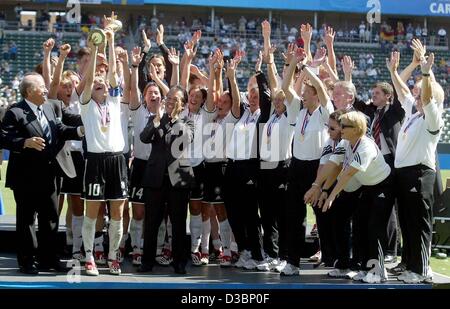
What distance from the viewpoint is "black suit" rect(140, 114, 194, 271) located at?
7410 mm

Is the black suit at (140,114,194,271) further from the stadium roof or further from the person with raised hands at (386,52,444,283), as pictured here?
the stadium roof

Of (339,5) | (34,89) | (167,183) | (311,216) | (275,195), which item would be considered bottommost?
(311,216)

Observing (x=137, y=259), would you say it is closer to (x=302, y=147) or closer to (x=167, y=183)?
(x=167, y=183)

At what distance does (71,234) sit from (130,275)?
4.43 feet

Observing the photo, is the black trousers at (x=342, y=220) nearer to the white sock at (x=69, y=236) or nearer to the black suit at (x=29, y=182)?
the black suit at (x=29, y=182)

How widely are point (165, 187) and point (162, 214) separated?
261mm

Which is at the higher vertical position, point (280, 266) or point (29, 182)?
point (29, 182)

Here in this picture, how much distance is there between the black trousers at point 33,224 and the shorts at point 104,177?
0.39 metres

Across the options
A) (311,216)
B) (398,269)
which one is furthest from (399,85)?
(311,216)

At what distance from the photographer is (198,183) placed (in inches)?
314

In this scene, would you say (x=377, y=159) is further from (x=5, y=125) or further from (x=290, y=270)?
(x=5, y=125)

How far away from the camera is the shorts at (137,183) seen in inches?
311

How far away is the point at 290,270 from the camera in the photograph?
7332mm
